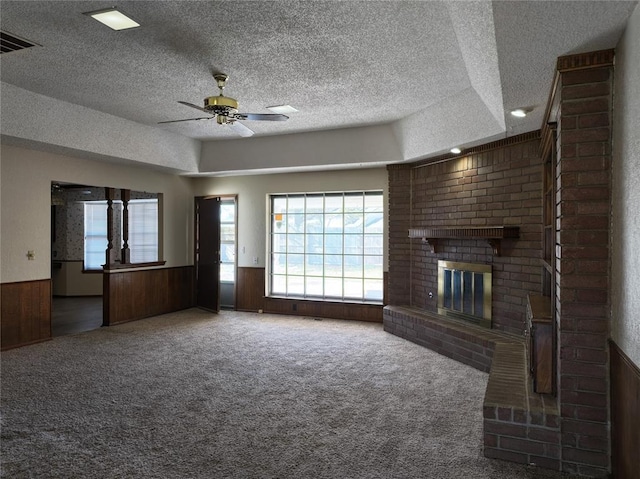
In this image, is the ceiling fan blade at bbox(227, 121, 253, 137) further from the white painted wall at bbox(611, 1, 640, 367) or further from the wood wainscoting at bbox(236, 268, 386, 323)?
the white painted wall at bbox(611, 1, 640, 367)

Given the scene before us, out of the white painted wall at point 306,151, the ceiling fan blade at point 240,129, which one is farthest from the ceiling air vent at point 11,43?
the white painted wall at point 306,151

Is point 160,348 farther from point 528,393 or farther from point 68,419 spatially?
point 528,393

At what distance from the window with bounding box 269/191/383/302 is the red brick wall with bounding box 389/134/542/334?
537 millimetres

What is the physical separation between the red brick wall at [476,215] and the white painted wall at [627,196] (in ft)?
7.05

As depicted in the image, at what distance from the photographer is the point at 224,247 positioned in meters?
8.05

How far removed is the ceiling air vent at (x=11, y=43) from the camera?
3260 millimetres

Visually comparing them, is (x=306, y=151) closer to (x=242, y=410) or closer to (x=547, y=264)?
(x=547, y=264)

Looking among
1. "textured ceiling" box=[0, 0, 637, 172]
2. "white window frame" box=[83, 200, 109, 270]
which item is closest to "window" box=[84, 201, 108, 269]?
"white window frame" box=[83, 200, 109, 270]

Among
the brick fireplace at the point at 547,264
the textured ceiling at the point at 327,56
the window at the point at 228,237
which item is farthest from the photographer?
the window at the point at 228,237

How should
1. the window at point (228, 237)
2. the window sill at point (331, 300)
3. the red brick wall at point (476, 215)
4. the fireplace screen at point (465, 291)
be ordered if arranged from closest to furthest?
1. the red brick wall at point (476, 215)
2. the fireplace screen at point (465, 291)
3. the window sill at point (331, 300)
4. the window at point (228, 237)

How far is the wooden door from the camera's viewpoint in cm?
748

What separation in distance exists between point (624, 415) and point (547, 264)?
6.23 feet

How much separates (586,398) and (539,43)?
6.45ft

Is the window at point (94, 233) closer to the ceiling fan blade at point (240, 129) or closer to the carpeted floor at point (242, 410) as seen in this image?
the carpeted floor at point (242, 410)
